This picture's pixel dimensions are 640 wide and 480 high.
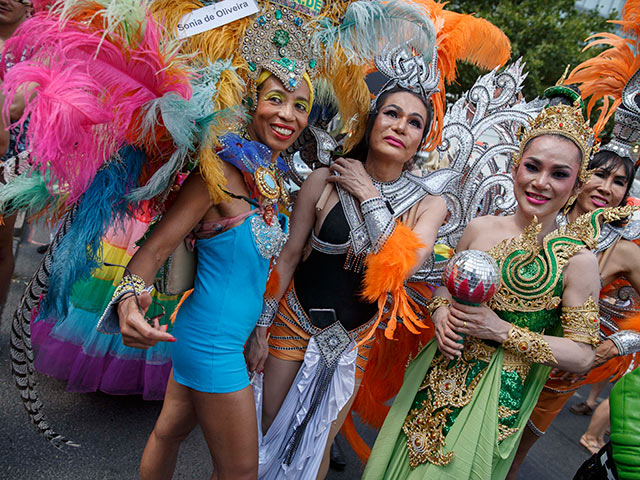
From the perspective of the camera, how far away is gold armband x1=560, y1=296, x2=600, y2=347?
70.5 inches

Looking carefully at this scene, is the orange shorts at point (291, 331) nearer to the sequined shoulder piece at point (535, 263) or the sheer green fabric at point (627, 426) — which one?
the sequined shoulder piece at point (535, 263)

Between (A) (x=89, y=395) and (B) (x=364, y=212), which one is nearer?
(B) (x=364, y=212)

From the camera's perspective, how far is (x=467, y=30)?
7.99 ft

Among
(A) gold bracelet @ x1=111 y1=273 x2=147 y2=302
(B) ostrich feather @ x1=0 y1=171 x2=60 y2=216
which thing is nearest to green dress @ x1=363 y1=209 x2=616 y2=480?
(A) gold bracelet @ x1=111 y1=273 x2=147 y2=302

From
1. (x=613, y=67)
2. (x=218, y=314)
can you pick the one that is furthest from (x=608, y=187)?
(x=218, y=314)

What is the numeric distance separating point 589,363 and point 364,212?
104 cm

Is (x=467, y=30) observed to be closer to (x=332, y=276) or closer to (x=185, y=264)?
(x=332, y=276)

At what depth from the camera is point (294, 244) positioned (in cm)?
221

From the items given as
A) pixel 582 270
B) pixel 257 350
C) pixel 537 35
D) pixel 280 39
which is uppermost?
pixel 537 35

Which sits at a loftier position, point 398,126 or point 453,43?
point 453,43

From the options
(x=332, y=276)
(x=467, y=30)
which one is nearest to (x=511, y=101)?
(x=467, y=30)

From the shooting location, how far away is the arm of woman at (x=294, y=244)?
7.04 feet

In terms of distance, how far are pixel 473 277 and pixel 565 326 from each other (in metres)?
0.47

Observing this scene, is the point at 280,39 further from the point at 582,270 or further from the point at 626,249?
the point at 626,249
